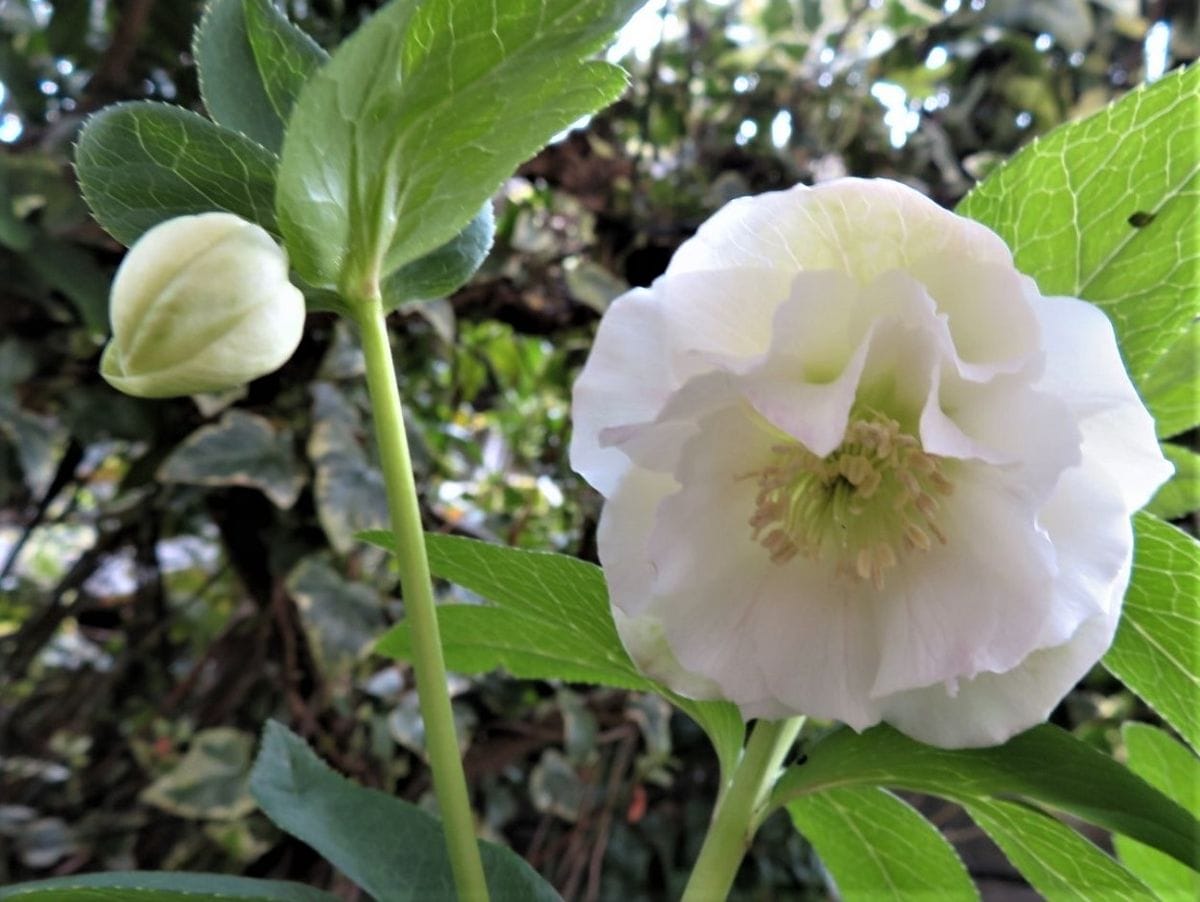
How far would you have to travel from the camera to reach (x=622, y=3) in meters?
0.22

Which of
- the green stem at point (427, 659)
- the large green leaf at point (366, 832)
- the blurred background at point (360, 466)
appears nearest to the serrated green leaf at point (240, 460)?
the blurred background at point (360, 466)

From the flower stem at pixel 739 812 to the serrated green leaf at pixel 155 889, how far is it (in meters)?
0.11

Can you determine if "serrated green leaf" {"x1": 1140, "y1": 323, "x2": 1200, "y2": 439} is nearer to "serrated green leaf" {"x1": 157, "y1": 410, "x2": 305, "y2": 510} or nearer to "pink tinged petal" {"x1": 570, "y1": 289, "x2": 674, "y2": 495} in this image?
"pink tinged petal" {"x1": 570, "y1": 289, "x2": 674, "y2": 495}

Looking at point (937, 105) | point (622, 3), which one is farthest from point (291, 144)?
point (937, 105)

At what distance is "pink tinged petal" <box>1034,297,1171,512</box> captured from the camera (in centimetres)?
22

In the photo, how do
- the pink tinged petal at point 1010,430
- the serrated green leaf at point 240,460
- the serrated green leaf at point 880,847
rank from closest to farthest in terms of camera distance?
the pink tinged petal at point 1010,430 → the serrated green leaf at point 880,847 → the serrated green leaf at point 240,460

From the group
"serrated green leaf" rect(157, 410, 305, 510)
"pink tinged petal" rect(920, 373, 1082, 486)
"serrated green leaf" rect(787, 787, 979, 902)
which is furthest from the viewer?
"serrated green leaf" rect(157, 410, 305, 510)

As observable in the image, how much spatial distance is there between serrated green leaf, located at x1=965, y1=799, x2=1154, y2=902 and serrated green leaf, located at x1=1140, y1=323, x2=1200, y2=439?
0.14 m

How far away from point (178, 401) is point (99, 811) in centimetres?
38

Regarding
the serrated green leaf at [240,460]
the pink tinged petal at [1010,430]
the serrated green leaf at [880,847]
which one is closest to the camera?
the pink tinged petal at [1010,430]

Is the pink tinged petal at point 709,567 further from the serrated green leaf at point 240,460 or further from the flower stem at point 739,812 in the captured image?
the serrated green leaf at point 240,460

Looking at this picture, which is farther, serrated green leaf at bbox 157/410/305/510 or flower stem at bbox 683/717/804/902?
serrated green leaf at bbox 157/410/305/510

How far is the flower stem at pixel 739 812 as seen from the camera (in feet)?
0.90

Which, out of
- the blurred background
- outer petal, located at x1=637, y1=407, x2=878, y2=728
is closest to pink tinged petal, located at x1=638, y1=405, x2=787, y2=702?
outer petal, located at x1=637, y1=407, x2=878, y2=728
